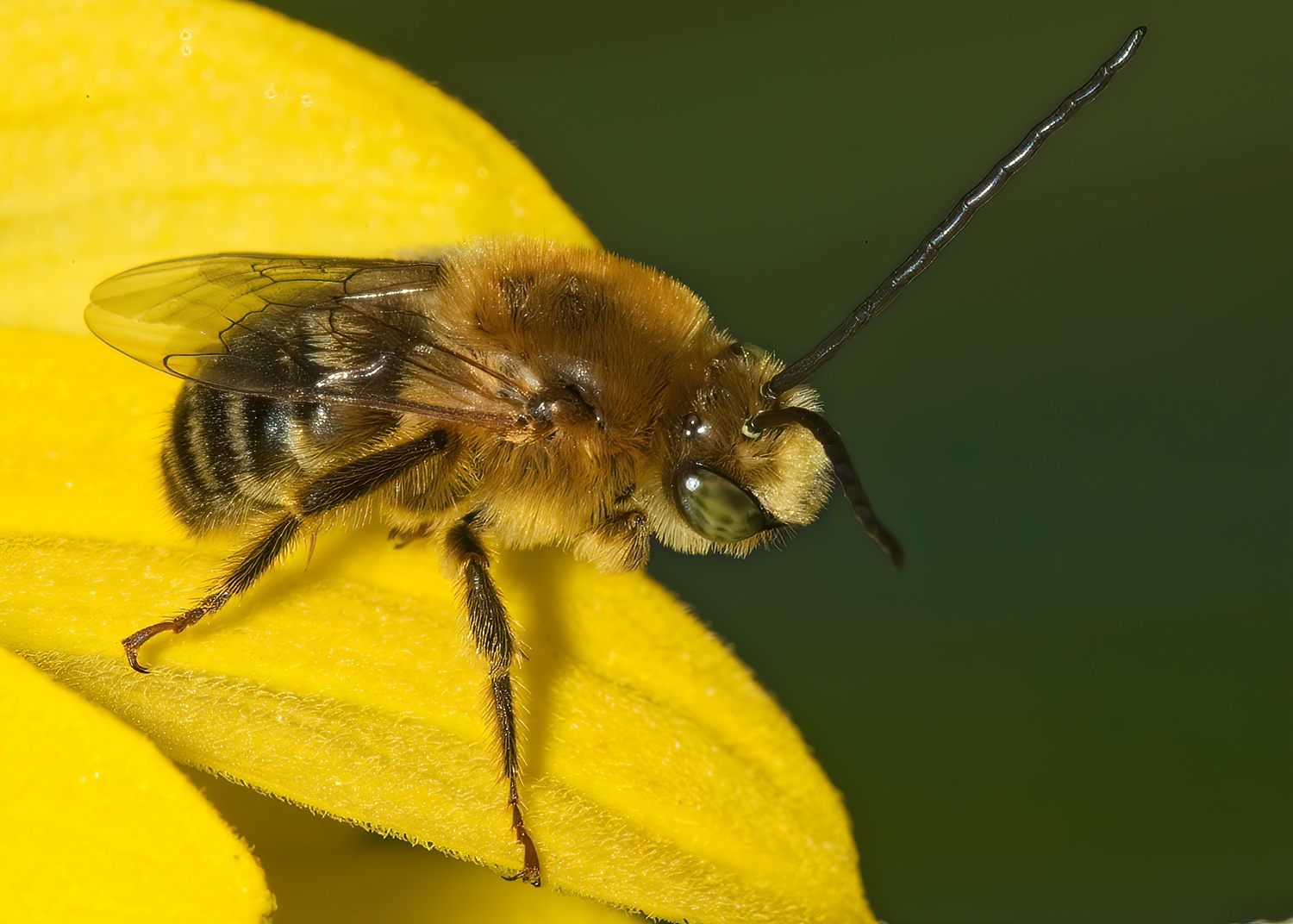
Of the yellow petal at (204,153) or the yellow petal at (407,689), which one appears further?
the yellow petal at (204,153)

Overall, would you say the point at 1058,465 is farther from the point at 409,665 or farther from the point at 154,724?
the point at 154,724

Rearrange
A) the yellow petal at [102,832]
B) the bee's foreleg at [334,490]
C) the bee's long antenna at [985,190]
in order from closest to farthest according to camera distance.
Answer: the yellow petal at [102,832], the bee's long antenna at [985,190], the bee's foreleg at [334,490]

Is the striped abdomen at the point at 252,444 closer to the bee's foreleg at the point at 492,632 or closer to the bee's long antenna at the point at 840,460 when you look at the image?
the bee's foreleg at the point at 492,632

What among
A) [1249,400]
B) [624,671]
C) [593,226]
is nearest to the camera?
[624,671]

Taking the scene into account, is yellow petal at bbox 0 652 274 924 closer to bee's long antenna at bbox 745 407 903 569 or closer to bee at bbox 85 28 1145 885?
bee at bbox 85 28 1145 885

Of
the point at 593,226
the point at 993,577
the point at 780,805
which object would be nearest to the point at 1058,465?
the point at 993,577

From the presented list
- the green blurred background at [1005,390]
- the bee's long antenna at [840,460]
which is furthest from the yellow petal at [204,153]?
the green blurred background at [1005,390]

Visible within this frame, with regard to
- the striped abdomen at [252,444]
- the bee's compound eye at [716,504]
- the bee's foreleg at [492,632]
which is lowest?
the striped abdomen at [252,444]

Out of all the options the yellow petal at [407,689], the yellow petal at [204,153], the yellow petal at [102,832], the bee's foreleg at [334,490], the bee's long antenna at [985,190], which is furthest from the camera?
the yellow petal at [204,153]
